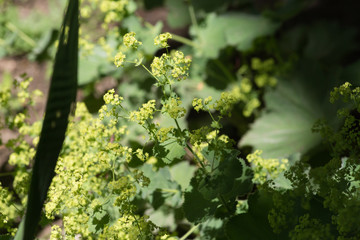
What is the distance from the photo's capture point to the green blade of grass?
2.00ft

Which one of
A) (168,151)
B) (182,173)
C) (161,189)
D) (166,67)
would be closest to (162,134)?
(168,151)

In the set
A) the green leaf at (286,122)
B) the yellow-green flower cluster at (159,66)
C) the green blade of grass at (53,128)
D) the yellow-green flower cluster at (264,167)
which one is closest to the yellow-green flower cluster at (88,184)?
the yellow-green flower cluster at (159,66)

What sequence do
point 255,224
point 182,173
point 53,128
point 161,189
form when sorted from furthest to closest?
point 182,173 < point 161,189 < point 255,224 < point 53,128

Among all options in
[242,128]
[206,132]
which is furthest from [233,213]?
[242,128]

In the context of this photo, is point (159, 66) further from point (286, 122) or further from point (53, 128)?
point (286, 122)

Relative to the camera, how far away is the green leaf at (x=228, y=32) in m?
1.94

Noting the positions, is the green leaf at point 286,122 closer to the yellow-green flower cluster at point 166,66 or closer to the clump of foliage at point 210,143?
the clump of foliage at point 210,143

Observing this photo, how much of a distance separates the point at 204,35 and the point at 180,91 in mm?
305

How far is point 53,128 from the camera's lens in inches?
23.9

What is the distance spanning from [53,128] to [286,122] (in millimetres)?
1365

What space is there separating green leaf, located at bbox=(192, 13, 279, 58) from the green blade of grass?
1309 millimetres

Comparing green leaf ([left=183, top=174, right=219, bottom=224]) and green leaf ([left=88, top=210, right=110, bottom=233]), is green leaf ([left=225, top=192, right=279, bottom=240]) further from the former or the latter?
green leaf ([left=88, top=210, right=110, bottom=233])

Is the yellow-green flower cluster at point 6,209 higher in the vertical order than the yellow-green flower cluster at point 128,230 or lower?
higher

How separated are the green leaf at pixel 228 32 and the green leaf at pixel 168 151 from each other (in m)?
1.06
